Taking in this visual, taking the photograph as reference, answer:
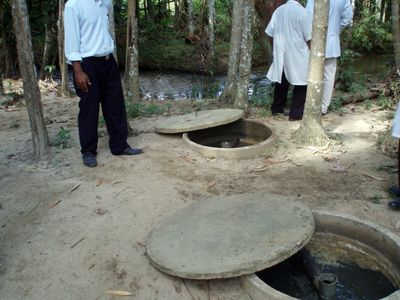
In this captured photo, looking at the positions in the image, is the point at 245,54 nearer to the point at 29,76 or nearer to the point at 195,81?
the point at 29,76

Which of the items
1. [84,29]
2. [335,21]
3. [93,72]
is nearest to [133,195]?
[93,72]

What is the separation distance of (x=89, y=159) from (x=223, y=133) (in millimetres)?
2058

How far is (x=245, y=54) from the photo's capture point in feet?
20.5

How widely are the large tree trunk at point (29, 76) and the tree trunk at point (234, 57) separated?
124 inches

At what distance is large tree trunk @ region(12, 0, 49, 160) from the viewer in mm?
4445

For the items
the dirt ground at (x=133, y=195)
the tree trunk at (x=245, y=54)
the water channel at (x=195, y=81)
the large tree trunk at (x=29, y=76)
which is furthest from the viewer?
the water channel at (x=195, y=81)

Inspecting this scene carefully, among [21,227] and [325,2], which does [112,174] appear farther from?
[325,2]

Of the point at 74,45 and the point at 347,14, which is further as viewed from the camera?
the point at 347,14

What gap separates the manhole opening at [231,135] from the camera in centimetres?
592

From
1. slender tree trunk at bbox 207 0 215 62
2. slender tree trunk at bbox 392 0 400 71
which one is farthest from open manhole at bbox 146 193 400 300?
slender tree trunk at bbox 207 0 215 62

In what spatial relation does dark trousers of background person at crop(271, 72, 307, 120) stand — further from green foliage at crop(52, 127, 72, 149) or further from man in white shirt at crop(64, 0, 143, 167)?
green foliage at crop(52, 127, 72, 149)

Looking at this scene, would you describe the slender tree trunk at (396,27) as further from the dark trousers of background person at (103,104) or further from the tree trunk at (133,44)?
the dark trousers of background person at (103,104)

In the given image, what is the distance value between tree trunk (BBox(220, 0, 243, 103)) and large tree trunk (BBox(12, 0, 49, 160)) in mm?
3156

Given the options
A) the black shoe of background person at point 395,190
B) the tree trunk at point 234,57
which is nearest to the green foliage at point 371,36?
the tree trunk at point 234,57
